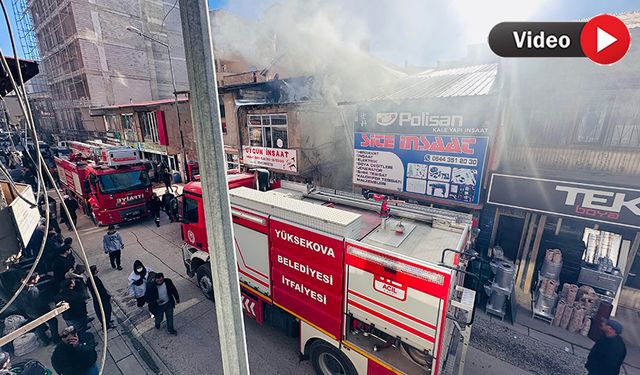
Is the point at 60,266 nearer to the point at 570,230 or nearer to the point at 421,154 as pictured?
the point at 421,154

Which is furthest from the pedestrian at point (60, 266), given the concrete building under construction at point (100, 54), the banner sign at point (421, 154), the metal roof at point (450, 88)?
the concrete building under construction at point (100, 54)

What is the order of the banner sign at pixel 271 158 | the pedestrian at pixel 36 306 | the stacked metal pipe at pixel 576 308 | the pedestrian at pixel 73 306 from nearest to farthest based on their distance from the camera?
the pedestrian at pixel 73 306 → the pedestrian at pixel 36 306 → the stacked metal pipe at pixel 576 308 → the banner sign at pixel 271 158

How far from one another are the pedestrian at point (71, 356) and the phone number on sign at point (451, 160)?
9747 mm

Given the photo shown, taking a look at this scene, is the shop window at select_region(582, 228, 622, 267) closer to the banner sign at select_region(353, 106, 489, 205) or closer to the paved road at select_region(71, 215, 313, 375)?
the banner sign at select_region(353, 106, 489, 205)

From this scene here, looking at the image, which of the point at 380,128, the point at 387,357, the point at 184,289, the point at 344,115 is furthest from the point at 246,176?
the point at 344,115

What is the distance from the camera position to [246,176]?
8.77 m

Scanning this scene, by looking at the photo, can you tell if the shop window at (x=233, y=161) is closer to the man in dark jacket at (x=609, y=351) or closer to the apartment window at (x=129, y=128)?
the apartment window at (x=129, y=128)

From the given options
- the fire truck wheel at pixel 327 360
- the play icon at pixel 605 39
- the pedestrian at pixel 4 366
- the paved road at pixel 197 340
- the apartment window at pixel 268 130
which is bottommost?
the paved road at pixel 197 340

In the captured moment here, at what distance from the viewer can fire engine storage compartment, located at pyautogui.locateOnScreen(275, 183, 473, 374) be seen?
4164mm

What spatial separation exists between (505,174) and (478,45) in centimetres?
1325

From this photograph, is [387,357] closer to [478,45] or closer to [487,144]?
[487,144]

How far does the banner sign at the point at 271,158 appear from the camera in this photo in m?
14.6

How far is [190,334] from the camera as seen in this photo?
275 inches

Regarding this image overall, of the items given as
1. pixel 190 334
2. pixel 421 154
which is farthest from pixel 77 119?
pixel 421 154
